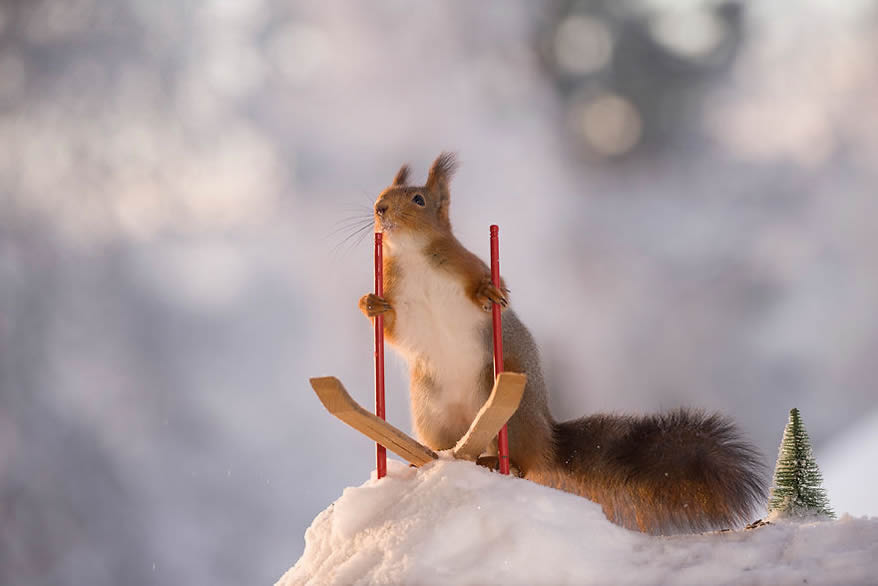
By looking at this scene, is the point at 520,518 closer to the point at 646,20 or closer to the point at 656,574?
the point at 656,574

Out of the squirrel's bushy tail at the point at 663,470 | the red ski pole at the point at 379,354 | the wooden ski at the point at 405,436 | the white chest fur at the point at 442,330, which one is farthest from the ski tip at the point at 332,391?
the squirrel's bushy tail at the point at 663,470

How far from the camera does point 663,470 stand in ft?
4.10

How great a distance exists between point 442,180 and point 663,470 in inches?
24.9

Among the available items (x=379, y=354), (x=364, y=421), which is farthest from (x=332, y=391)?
(x=379, y=354)

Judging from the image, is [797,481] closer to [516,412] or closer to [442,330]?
[516,412]

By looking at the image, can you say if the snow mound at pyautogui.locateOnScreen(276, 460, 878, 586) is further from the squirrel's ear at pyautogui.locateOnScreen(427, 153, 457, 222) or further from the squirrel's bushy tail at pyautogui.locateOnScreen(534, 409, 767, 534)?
the squirrel's ear at pyautogui.locateOnScreen(427, 153, 457, 222)

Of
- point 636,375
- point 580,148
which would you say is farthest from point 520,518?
point 580,148

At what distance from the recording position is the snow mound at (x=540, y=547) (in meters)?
0.94

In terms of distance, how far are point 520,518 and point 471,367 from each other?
395mm

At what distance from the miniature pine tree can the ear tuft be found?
72 cm

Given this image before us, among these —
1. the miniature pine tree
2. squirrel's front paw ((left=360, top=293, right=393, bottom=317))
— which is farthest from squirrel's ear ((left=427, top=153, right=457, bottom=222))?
the miniature pine tree

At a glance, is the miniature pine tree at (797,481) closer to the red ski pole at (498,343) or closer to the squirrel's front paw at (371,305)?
the red ski pole at (498,343)

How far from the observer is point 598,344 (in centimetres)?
207

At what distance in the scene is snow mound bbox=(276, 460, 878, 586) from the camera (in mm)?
936
